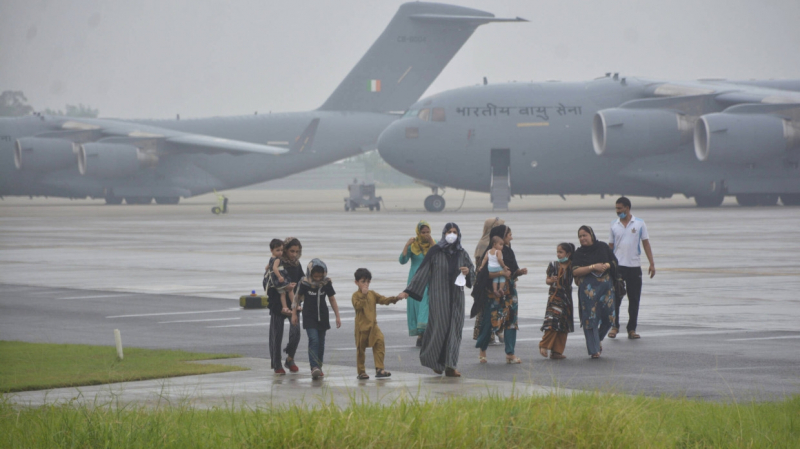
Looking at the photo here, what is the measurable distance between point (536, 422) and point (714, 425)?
1.41 meters

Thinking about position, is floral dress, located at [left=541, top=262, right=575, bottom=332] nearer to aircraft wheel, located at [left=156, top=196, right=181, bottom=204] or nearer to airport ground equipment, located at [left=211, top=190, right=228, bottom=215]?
airport ground equipment, located at [left=211, top=190, right=228, bottom=215]

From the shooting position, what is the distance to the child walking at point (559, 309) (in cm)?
1182

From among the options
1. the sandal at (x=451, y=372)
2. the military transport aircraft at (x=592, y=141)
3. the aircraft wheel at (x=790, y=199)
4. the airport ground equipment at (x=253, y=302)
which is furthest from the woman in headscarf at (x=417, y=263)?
the aircraft wheel at (x=790, y=199)

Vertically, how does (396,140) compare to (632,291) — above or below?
above

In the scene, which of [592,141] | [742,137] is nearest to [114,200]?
[592,141]

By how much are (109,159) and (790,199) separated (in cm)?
3318

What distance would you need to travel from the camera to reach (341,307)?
1686 cm

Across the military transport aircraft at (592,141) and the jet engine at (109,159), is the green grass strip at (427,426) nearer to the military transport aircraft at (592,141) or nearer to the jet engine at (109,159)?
the military transport aircraft at (592,141)

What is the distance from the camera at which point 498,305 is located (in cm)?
1214

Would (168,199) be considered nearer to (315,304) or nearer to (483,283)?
(483,283)

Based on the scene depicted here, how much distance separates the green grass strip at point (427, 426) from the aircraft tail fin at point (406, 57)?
52.6 metres

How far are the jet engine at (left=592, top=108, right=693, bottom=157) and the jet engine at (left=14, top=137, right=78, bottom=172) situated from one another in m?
27.3

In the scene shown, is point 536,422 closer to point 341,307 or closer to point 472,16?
point 341,307

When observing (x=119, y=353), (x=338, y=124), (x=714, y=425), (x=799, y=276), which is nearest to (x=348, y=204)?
(x=338, y=124)
